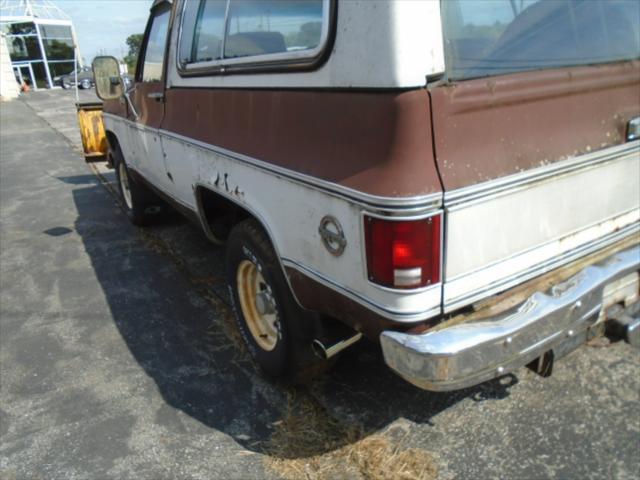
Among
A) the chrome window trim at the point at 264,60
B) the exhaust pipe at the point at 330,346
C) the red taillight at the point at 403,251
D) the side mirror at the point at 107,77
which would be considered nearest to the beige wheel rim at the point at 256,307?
the exhaust pipe at the point at 330,346

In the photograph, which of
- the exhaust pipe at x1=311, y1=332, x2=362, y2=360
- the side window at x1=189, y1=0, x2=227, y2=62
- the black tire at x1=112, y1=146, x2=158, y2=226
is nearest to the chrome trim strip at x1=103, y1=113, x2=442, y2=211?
the exhaust pipe at x1=311, y1=332, x2=362, y2=360

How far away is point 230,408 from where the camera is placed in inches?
106

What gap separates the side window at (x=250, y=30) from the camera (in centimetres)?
196

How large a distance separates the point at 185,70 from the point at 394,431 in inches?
91.5

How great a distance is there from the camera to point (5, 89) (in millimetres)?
28969

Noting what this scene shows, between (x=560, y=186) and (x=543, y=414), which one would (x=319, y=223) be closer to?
(x=560, y=186)

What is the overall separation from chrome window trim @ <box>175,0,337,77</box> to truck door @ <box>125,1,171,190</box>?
1.50 ft

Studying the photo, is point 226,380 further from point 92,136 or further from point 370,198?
point 92,136

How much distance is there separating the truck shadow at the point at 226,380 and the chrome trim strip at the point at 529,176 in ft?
4.25

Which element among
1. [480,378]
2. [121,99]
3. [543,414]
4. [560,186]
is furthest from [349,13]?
[121,99]

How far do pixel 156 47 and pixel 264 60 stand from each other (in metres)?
1.97

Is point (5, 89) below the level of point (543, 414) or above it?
above

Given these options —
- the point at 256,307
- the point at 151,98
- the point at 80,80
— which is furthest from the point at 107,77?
the point at 80,80

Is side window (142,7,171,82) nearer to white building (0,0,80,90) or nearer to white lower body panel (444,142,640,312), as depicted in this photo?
white lower body panel (444,142,640,312)
